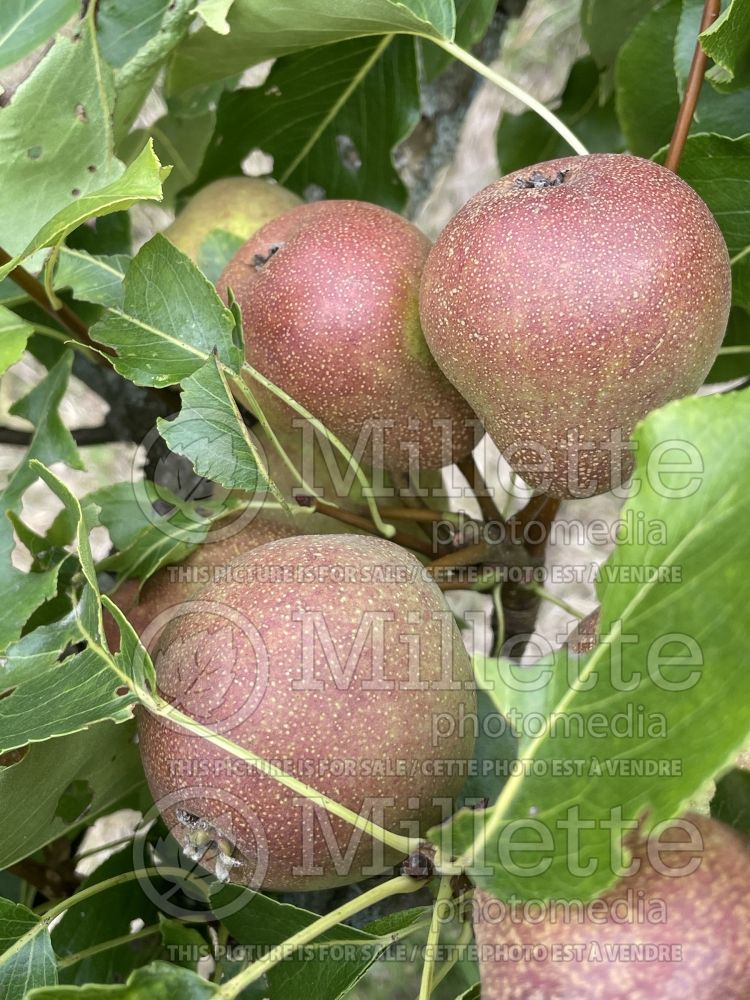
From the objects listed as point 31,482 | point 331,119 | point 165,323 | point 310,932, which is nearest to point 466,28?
point 331,119

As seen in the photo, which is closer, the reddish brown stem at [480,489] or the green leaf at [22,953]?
the green leaf at [22,953]

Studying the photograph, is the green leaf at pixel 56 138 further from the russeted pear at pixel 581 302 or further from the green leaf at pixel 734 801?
the green leaf at pixel 734 801

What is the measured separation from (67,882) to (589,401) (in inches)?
27.1

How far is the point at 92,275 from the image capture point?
2.74ft

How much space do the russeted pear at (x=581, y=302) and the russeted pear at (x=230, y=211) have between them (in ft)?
1.01

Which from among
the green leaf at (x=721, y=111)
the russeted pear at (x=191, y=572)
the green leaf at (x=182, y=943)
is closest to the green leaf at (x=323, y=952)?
the green leaf at (x=182, y=943)

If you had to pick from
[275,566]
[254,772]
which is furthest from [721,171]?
[254,772]

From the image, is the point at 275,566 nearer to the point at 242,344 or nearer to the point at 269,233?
the point at 242,344

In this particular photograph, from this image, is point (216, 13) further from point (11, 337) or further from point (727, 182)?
point (727, 182)

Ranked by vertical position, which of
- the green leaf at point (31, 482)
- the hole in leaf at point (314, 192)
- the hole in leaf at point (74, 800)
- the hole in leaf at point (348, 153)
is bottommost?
the hole in leaf at point (74, 800)

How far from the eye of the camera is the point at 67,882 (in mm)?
991

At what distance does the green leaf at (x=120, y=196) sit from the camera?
0.65m

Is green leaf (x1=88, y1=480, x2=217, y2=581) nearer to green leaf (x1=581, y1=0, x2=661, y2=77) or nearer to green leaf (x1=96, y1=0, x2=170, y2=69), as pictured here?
green leaf (x1=96, y1=0, x2=170, y2=69)

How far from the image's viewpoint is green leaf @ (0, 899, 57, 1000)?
69 centimetres
